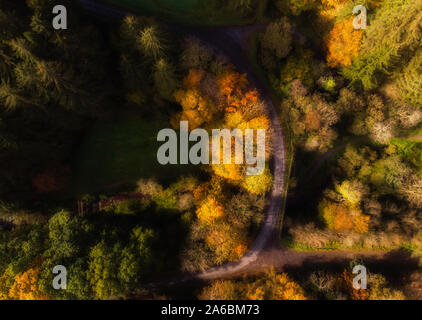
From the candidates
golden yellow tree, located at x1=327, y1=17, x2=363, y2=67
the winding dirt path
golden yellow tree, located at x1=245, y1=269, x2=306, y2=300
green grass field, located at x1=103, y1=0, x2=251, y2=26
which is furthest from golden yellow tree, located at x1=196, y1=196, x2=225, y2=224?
green grass field, located at x1=103, y1=0, x2=251, y2=26

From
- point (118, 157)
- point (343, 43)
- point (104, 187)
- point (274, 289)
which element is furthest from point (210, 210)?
point (343, 43)

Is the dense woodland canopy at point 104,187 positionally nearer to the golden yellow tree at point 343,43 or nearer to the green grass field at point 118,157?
the green grass field at point 118,157

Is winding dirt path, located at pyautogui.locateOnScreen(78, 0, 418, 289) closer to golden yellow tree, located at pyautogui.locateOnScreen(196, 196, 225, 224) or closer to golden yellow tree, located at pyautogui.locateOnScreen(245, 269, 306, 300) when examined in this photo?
golden yellow tree, located at pyautogui.locateOnScreen(245, 269, 306, 300)

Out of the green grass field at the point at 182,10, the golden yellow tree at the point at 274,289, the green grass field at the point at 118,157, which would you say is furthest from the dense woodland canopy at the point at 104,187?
the green grass field at the point at 182,10

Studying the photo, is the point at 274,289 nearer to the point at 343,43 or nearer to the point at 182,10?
the point at 343,43

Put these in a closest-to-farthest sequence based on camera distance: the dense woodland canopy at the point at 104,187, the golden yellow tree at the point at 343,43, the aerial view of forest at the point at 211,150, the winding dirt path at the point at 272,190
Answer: the dense woodland canopy at the point at 104,187
the aerial view of forest at the point at 211,150
the golden yellow tree at the point at 343,43
the winding dirt path at the point at 272,190
